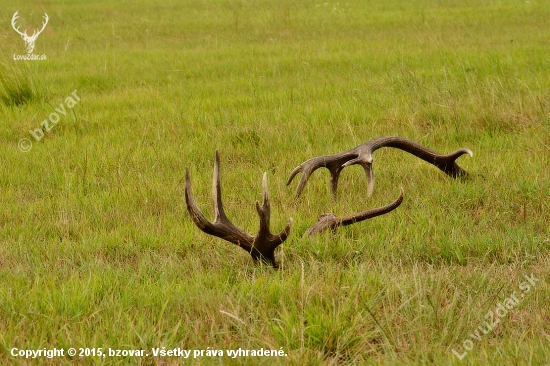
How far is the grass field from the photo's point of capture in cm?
294

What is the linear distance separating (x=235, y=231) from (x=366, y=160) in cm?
138

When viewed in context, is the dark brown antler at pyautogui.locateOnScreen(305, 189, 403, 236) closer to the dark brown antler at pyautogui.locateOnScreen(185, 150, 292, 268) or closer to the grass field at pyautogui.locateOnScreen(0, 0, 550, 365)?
the grass field at pyautogui.locateOnScreen(0, 0, 550, 365)

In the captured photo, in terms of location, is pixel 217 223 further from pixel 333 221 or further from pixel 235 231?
pixel 333 221

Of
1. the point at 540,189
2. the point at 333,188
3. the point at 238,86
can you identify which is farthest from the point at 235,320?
the point at 238,86

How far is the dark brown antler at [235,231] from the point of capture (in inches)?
135

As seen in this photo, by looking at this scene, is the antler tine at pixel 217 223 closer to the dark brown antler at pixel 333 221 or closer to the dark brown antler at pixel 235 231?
the dark brown antler at pixel 235 231

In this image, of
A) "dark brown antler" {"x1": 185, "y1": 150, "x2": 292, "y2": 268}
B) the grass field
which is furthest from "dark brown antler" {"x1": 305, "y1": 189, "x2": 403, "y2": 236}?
"dark brown antler" {"x1": 185, "y1": 150, "x2": 292, "y2": 268}

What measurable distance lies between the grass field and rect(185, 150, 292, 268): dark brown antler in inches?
4.1

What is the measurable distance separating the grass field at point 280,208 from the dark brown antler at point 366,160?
133 mm

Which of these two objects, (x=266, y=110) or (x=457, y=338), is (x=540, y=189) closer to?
(x=457, y=338)

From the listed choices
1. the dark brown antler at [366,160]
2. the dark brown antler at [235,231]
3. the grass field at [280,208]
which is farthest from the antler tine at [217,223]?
the dark brown antler at [366,160]

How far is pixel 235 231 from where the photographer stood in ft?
11.8

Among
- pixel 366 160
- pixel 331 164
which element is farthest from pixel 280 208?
pixel 366 160

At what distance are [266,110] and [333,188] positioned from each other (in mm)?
2718
